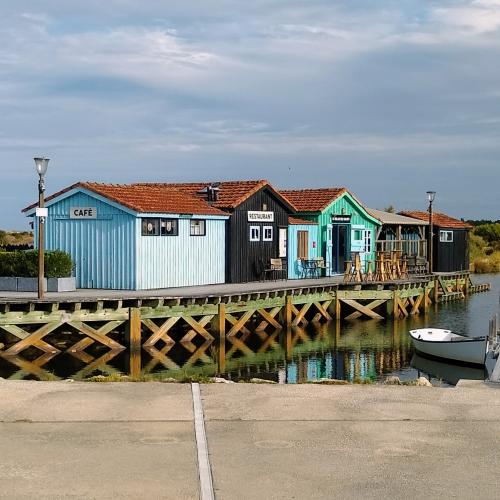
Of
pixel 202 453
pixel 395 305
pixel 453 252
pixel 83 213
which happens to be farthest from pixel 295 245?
pixel 202 453

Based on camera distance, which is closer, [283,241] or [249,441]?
[249,441]

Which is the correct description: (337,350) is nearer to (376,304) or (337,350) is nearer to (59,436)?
(376,304)

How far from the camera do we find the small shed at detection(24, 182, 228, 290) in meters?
26.1

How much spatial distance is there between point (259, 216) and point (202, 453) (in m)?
24.8

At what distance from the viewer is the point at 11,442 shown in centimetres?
771

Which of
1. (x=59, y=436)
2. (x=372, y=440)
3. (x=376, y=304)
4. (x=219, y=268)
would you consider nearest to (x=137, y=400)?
(x=59, y=436)

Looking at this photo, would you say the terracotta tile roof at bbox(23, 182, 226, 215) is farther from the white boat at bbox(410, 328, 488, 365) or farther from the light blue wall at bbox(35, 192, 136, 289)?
the white boat at bbox(410, 328, 488, 365)

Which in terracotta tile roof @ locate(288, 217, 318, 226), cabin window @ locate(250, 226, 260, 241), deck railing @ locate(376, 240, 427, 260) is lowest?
deck railing @ locate(376, 240, 427, 260)

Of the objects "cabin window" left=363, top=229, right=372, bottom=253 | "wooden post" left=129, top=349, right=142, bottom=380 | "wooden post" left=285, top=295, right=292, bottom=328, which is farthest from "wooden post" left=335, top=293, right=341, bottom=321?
"wooden post" left=129, top=349, right=142, bottom=380

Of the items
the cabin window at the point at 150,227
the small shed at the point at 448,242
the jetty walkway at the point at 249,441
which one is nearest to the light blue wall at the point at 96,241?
the cabin window at the point at 150,227

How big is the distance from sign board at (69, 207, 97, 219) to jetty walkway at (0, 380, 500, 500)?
53.8 feet

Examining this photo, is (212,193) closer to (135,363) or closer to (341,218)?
(341,218)

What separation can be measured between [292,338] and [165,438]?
2021 centimetres

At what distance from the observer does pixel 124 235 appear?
85.4ft
